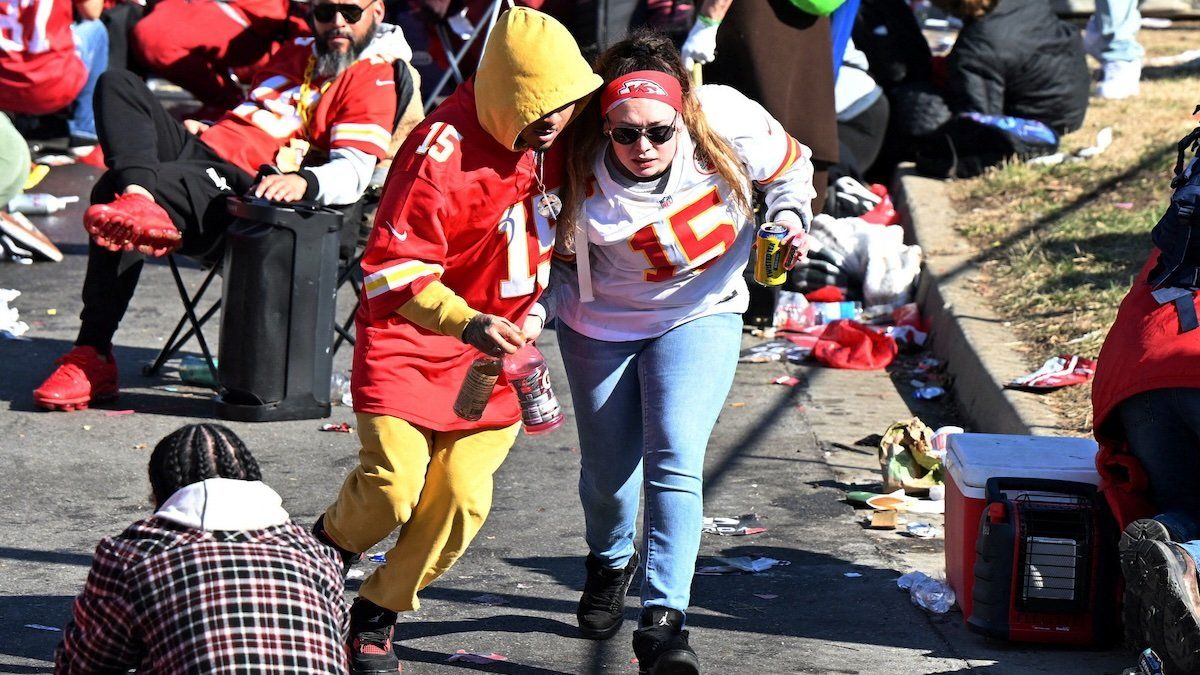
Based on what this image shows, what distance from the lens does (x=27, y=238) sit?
9.38 m

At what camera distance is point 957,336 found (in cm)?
792

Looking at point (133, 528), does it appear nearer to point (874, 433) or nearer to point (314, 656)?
point (314, 656)

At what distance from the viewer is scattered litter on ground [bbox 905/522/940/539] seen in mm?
5777

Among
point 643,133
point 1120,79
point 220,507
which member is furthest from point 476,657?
point 1120,79

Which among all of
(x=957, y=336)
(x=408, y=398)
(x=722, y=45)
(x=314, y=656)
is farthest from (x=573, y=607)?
(x=722, y=45)

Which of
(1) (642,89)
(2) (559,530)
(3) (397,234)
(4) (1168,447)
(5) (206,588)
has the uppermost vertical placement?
(1) (642,89)

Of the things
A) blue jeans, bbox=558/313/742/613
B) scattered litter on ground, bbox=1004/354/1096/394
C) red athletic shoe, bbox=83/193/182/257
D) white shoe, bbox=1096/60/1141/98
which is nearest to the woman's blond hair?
blue jeans, bbox=558/313/742/613

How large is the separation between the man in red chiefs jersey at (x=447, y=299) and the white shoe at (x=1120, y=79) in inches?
351

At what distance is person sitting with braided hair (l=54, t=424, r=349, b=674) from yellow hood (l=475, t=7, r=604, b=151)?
1.31m

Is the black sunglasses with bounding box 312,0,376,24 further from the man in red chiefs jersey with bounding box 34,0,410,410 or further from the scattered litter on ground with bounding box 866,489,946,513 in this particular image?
the scattered litter on ground with bounding box 866,489,946,513

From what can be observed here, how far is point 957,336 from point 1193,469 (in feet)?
11.1

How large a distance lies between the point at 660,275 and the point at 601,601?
984 mm

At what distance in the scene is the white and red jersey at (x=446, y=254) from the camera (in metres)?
4.23

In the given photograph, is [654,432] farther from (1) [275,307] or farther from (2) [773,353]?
(2) [773,353]
